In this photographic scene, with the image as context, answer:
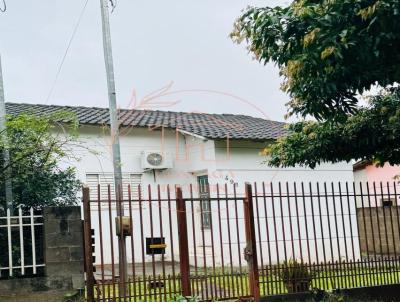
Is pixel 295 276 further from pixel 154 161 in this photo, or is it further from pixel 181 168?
pixel 181 168

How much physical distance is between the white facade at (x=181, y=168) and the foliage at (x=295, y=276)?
4.51m

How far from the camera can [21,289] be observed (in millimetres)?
6457

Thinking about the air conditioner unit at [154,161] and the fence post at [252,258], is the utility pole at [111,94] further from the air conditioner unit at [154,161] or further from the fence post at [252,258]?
the air conditioner unit at [154,161]

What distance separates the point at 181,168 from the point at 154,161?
39.1 inches

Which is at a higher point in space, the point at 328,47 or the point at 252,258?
the point at 328,47

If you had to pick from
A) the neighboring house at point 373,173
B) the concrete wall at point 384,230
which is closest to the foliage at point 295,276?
the concrete wall at point 384,230

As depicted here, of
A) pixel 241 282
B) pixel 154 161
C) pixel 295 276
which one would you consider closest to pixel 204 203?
pixel 154 161

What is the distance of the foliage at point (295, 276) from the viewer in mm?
7461

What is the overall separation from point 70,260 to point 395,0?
498cm

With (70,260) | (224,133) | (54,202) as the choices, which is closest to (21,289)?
(70,260)

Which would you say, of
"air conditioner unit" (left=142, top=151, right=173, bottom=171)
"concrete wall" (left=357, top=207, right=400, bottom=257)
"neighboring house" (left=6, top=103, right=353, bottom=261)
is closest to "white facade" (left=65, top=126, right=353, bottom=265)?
"neighboring house" (left=6, top=103, right=353, bottom=261)

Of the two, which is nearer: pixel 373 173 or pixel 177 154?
pixel 177 154

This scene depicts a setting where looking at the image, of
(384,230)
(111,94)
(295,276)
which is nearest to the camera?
(295,276)

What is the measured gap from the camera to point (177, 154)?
1366cm
